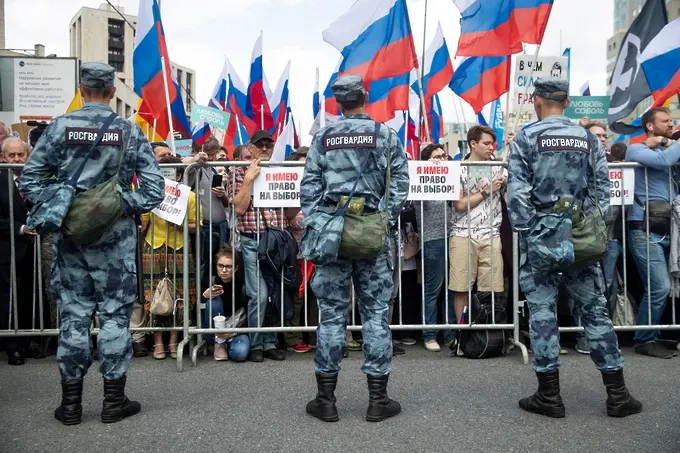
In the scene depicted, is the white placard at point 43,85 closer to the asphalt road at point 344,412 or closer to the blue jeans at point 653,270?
the asphalt road at point 344,412

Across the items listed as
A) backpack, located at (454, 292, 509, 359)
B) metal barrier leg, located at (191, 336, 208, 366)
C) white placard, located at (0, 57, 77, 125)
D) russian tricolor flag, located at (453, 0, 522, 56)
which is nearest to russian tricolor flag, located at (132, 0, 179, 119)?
metal barrier leg, located at (191, 336, 208, 366)

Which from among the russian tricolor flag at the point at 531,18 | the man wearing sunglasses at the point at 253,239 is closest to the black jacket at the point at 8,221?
the man wearing sunglasses at the point at 253,239

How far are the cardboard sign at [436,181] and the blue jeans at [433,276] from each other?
51cm

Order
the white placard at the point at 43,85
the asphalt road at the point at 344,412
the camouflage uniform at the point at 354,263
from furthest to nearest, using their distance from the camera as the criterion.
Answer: the white placard at the point at 43,85, the camouflage uniform at the point at 354,263, the asphalt road at the point at 344,412

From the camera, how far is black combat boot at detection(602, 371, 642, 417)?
418 centimetres

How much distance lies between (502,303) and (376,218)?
8.44 ft

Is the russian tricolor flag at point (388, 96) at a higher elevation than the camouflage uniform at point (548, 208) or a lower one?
higher

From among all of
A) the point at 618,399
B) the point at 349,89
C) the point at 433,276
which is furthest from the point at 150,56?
the point at 618,399

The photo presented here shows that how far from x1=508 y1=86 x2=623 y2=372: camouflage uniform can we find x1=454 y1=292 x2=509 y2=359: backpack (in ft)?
5.17

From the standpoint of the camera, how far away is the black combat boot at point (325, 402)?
414 cm

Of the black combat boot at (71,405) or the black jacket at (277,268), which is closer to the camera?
the black combat boot at (71,405)

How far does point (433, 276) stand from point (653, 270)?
192 centimetres

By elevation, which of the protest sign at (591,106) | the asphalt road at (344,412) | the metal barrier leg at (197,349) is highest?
the protest sign at (591,106)

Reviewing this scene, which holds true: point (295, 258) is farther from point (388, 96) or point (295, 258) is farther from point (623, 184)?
point (623, 184)
